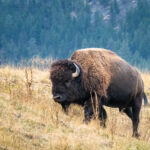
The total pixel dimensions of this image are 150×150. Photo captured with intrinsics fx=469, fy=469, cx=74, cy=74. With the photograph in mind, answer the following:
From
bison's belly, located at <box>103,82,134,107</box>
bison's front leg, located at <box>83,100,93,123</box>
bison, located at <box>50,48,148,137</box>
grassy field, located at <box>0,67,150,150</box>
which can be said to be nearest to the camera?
grassy field, located at <box>0,67,150,150</box>

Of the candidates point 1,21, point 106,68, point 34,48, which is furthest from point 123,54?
point 106,68

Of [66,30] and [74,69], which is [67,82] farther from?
[66,30]

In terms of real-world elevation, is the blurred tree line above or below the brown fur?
below

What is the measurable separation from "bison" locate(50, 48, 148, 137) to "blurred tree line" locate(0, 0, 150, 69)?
2284 inches

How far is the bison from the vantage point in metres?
9.55

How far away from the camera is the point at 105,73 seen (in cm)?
1012

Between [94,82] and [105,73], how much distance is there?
39 centimetres

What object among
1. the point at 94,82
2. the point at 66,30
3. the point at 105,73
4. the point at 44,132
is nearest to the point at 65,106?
the point at 94,82

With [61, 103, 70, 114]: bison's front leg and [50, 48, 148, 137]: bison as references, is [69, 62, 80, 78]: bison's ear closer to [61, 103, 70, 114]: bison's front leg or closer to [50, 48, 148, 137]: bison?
[50, 48, 148, 137]: bison

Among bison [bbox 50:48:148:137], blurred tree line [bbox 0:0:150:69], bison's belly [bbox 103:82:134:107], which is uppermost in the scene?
bison [bbox 50:48:148:137]

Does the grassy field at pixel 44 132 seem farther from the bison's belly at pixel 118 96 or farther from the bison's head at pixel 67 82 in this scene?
the bison's belly at pixel 118 96

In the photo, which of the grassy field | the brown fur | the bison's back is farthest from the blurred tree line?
the grassy field

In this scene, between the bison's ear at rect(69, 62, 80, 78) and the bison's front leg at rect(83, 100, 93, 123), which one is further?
the bison's ear at rect(69, 62, 80, 78)

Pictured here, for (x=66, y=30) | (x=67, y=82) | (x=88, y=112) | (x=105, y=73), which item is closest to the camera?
(x=88, y=112)
